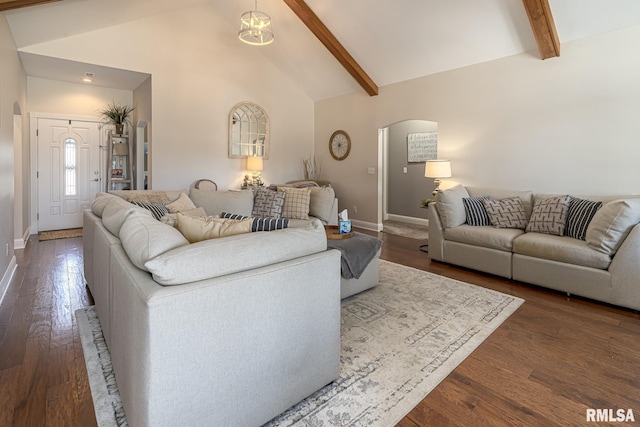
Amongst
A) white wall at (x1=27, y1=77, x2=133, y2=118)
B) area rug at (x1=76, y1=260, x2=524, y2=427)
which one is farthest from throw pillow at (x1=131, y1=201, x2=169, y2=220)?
white wall at (x1=27, y1=77, x2=133, y2=118)

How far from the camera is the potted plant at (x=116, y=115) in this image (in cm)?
615

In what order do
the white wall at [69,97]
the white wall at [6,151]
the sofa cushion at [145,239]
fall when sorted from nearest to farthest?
1. the sofa cushion at [145,239]
2. the white wall at [6,151]
3. the white wall at [69,97]

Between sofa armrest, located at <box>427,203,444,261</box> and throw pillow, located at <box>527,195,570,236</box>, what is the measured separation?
93 centimetres

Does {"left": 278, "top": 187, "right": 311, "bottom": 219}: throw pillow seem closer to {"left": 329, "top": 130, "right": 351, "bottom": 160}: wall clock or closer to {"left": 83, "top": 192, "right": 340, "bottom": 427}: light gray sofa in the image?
{"left": 329, "top": 130, "right": 351, "bottom": 160}: wall clock

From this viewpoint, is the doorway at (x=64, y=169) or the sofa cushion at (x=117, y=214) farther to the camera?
the doorway at (x=64, y=169)

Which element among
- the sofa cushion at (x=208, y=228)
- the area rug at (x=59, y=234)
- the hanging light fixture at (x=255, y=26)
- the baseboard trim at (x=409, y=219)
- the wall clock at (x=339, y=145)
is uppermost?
the hanging light fixture at (x=255, y=26)

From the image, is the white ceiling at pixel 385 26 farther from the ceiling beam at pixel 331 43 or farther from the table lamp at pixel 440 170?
the table lamp at pixel 440 170

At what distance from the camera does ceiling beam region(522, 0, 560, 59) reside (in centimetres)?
343

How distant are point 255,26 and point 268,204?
2257 millimetres

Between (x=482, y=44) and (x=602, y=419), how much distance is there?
4.30m

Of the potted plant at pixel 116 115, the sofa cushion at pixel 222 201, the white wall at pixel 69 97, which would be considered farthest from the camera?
the potted plant at pixel 116 115

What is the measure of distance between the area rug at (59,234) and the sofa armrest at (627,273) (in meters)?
7.08

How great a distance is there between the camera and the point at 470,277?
3.63 m

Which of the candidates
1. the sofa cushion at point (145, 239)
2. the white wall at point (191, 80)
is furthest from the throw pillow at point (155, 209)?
the white wall at point (191, 80)
